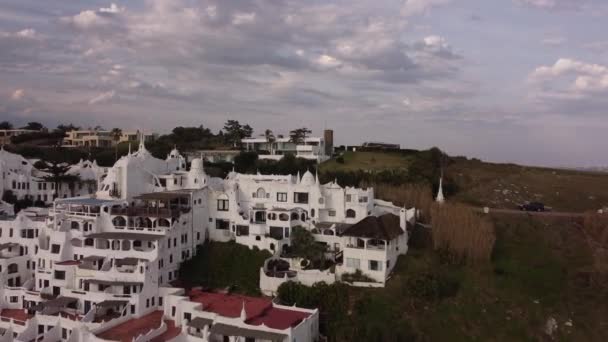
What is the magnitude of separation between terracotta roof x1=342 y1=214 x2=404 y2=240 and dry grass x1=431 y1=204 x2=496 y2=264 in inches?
130

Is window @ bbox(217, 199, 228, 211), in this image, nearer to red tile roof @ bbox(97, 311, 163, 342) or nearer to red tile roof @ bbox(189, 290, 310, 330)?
red tile roof @ bbox(189, 290, 310, 330)

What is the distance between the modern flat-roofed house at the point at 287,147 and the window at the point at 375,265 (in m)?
37.5


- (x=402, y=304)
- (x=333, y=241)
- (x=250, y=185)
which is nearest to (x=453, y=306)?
(x=402, y=304)

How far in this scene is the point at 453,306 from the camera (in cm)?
3638

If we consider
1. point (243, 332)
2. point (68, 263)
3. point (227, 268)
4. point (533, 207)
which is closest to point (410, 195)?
point (533, 207)

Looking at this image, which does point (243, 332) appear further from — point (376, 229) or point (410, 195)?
point (410, 195)

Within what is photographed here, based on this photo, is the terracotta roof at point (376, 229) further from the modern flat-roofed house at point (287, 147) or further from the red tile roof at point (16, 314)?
the modern flat-roofed house at point (287, 147)

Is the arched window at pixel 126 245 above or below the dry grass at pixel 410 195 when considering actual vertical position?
below

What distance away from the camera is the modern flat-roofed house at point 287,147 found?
78.2 meters

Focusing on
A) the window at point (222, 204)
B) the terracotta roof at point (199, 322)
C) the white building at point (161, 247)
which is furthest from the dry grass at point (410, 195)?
the terracotta roof at point (199, 322)

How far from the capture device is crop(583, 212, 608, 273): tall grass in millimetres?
42237

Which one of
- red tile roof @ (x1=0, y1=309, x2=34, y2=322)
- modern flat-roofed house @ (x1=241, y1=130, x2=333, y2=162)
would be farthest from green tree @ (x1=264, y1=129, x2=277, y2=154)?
red tile roof @ (x1=0, y1=309, x2=34, y2=322)

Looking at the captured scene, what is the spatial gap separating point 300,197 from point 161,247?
45.1ft

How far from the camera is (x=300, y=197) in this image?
48.2 m
